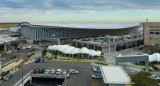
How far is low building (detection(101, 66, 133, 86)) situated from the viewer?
482 inches

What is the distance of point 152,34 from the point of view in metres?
33.9

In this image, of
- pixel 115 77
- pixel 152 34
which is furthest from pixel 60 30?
pixel 115 77

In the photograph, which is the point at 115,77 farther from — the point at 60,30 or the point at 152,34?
the point at 60,30

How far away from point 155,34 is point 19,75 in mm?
29308

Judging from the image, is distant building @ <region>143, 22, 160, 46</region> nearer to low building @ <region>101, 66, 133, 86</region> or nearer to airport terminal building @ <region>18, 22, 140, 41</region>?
airport terminal building @ <region>18, 22, 140, 41</region>

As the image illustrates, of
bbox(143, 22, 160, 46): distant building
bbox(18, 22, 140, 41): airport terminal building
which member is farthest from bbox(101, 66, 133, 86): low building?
bbox(18, 22, 140, 41): airport terminal building

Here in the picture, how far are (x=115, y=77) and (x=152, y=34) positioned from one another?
2495 centimetres

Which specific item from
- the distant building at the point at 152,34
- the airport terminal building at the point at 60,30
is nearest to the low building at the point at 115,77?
the distant building at the point at 152,34

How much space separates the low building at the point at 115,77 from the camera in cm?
1225

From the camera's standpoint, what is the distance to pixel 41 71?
60.5 feet

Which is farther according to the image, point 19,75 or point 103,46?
point 103,46

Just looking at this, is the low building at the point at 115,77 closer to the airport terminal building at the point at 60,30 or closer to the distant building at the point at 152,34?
the distant building at the point at 152,34

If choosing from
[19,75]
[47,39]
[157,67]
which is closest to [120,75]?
[157,67]

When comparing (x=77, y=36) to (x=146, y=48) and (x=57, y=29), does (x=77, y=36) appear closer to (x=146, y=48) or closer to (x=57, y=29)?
(x=57, y=29)
